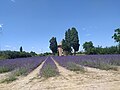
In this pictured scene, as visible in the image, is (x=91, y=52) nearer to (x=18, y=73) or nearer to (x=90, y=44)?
(x=90, y=44)

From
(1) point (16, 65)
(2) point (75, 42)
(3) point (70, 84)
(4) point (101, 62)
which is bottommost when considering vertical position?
(3) point (70, 84)

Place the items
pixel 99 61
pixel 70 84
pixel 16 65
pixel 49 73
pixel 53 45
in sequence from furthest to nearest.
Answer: pixel 53 45, pixel 16 65, pixel 99 61, pixel 49 73, pixel 70 84

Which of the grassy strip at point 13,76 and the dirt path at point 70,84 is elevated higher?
the grassy strip at point 13,76

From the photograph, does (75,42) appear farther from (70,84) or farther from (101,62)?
(70,84)

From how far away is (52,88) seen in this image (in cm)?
903

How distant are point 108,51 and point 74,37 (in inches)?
662

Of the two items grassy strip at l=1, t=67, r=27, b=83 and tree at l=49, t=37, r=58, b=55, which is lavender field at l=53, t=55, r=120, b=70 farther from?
tree at l=49, t=37, r=58, b=55

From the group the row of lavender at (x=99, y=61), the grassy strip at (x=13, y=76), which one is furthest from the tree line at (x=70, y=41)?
the grassy strip at (x=13, y=76)

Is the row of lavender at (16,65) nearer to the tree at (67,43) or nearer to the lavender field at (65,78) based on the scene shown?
the lavender field at (65,78)

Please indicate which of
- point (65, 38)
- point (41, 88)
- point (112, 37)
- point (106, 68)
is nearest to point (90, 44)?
point (65, 38)

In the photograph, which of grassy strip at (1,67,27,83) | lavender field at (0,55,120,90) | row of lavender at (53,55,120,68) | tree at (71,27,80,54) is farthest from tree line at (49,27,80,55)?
grassy strip at (1,67,27,83)

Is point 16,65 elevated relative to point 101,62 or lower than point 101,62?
elevated

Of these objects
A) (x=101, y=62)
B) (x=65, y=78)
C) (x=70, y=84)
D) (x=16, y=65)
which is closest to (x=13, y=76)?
(x=65, y=78)

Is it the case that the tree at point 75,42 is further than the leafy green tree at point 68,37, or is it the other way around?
the leafy green tree at point 68,37
